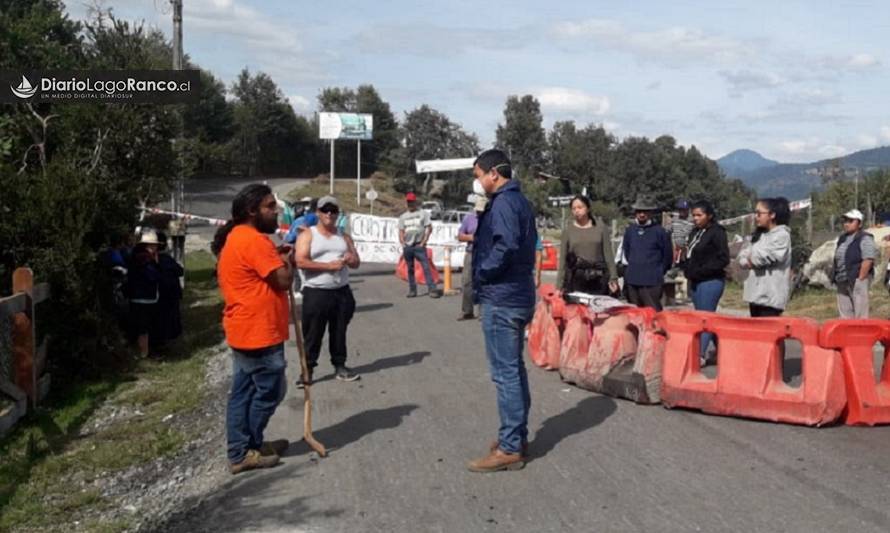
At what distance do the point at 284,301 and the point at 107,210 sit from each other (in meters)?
5.34

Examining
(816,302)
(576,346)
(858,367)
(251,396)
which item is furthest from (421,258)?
(251,396)

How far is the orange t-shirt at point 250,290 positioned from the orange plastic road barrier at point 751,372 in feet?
10.9

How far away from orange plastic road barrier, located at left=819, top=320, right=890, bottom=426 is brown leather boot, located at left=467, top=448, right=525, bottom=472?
2615mm

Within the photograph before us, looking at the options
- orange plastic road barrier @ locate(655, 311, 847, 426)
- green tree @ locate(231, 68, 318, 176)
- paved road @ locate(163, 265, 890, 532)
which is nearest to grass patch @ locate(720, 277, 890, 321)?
orange plastic road barrier @ locate(655, 311, 847, 426)

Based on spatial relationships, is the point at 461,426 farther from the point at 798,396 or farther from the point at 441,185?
the point at 441,185

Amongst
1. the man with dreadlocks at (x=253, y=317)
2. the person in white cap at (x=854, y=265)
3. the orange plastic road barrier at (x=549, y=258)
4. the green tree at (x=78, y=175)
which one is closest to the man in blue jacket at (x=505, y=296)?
the man with dreadlocks at (x=253, y=317)

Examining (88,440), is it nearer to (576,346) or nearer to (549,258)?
(576,346)

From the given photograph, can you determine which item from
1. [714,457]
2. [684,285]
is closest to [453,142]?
[684,285]

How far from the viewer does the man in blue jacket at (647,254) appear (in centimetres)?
913

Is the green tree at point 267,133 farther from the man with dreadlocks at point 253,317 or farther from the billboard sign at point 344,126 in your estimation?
the man with dreadlocks at point 253,317

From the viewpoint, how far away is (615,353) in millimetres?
7770

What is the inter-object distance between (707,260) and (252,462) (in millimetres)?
5060

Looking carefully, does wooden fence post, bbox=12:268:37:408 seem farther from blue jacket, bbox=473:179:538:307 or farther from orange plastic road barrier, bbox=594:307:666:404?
orange plastic road barrier, bbox=594:307:666:404

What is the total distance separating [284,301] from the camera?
19.3ft
